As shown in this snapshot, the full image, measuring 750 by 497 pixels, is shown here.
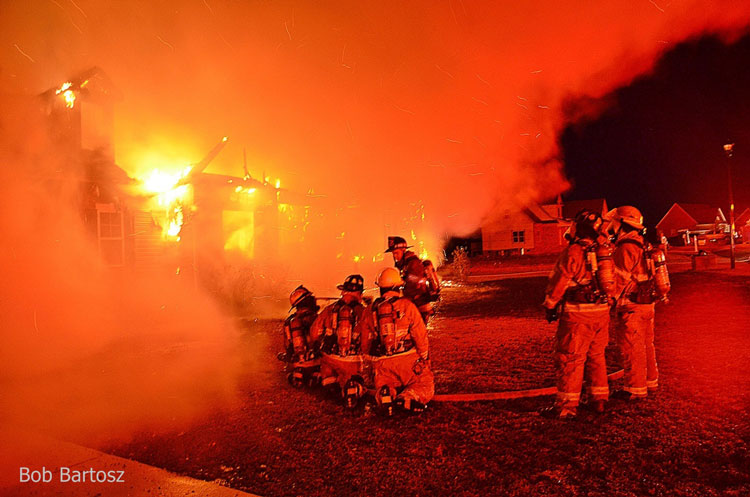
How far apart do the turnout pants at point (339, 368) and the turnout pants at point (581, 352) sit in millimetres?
1987

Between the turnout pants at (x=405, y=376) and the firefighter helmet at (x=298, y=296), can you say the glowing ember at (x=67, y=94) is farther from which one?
the turnout pants at (x=405, y=376)

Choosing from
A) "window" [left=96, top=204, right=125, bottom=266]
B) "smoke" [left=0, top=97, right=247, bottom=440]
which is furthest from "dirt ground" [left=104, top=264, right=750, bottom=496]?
"window" [left=96, top=204, right=125, bottom=266]

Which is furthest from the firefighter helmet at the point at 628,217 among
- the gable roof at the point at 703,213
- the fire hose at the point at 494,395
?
the gable roof at the point at 703,213

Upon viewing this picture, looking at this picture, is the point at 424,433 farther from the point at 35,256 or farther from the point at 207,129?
the point at 207,129

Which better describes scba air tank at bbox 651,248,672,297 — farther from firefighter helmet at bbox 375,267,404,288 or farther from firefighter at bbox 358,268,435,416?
firefighter helmet at bbox 375,267,404,288

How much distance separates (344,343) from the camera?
517cm

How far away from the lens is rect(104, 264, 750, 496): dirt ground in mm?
3371

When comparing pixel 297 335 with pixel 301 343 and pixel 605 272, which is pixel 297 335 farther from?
pixel 605 272

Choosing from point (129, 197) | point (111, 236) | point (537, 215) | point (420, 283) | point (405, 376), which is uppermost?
point (537, 215)

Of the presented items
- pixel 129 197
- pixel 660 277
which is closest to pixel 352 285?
pixel 660 277

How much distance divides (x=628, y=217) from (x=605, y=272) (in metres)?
0.87

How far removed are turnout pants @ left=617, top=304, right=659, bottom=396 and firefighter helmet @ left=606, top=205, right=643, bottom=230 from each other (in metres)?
0.82

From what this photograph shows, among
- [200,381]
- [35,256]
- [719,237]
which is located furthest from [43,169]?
[719,237]

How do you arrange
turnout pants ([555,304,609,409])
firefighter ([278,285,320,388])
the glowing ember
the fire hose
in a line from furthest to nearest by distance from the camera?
1. the glowing ember
2. firefighter ([278,285,320,388])
3. the fire hose
4. turnout pants ([555,304,609,409])
